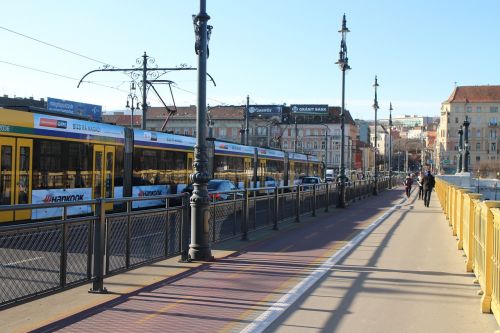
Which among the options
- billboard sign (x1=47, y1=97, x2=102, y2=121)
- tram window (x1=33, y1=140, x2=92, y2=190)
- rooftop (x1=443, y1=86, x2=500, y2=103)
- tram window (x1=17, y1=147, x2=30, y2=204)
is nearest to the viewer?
tram window (x1=17, y1=147, x2=30, y2=204)

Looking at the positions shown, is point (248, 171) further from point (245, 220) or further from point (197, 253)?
point (197, 253)

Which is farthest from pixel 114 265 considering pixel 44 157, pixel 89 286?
pixel 44 157

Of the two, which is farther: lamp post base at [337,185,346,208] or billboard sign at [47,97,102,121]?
billboard sign at [47,97,102,121]

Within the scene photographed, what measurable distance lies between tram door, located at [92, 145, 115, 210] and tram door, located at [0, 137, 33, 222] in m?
3.10

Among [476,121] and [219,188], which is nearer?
[219,188]

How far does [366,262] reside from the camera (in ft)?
36.0

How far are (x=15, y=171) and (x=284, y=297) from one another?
8.95 meters

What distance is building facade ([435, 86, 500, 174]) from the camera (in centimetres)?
14875

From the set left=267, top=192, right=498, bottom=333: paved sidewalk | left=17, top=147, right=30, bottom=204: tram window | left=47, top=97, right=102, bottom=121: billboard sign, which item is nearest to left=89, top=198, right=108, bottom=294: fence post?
left=267, top=192, right=498, bottom=333: paved sidewalk

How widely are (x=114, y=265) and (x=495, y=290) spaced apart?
16.9ft

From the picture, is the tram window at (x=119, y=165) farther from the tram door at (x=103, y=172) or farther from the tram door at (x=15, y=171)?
the tram door at (x=15, y=171)

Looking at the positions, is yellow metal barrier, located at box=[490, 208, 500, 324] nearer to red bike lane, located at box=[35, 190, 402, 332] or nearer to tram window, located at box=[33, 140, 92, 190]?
red bike lane, located at box=[35, 190, 402, 332]

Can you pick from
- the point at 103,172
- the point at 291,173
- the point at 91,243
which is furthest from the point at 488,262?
the point at 291,173

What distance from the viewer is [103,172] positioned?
18.1m
